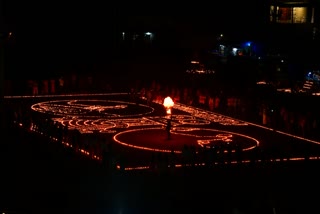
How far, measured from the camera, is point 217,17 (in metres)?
31.4

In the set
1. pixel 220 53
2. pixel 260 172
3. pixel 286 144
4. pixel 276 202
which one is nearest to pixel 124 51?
pixel 220 53

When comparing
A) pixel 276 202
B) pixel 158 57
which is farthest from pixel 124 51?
pixel 276 202

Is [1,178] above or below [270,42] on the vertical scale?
below

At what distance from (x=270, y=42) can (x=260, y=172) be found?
69.2ft

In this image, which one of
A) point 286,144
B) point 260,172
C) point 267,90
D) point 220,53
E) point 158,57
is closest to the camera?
point 260,172

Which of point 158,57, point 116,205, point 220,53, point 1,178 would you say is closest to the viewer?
point 116,205

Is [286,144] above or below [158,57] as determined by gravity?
below

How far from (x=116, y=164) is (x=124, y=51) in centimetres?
1728

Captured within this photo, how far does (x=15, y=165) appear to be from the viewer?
409 inches

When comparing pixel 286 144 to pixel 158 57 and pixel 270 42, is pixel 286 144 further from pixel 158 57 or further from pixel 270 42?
pixel 270 42

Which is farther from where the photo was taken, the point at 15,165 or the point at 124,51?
the point at 124,51

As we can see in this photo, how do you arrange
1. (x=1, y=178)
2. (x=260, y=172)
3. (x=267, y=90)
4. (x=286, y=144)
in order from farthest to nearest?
(x=267, y=90)
(x=286, y=144)
(x=260, y=172)
(x=1, y=178)

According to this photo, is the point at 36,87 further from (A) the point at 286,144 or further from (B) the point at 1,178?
(B) the point at 1,178

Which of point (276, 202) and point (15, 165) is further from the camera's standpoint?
point (15, 165)
